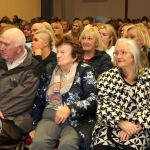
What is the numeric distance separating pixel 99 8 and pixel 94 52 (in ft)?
30.7

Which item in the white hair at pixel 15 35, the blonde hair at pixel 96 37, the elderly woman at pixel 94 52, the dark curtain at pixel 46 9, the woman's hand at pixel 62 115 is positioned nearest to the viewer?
the woman's hand at pixel 62 115

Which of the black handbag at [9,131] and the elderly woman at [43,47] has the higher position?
the elderly woman at [43,47]

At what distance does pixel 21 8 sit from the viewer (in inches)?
485

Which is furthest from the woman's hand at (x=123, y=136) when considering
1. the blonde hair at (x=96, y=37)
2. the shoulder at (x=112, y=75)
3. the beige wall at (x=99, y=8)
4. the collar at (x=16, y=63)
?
the beige wall at (x=99, y=8)

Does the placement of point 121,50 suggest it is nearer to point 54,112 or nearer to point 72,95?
point 72,95

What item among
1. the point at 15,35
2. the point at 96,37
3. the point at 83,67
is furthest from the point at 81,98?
the point at 96,37

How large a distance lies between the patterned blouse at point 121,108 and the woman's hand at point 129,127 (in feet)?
0.10

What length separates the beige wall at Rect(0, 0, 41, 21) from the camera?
11.7m

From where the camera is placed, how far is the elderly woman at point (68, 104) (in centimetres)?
320

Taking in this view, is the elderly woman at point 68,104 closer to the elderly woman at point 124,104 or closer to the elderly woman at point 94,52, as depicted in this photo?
the elderly woman at point 124,104

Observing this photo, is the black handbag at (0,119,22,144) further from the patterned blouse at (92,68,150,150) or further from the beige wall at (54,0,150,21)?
the beige wall at (54,0,150,21)

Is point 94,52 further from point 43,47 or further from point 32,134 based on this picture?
point 32,134

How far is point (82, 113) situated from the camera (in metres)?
3.28

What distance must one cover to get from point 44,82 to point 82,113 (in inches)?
19.8
